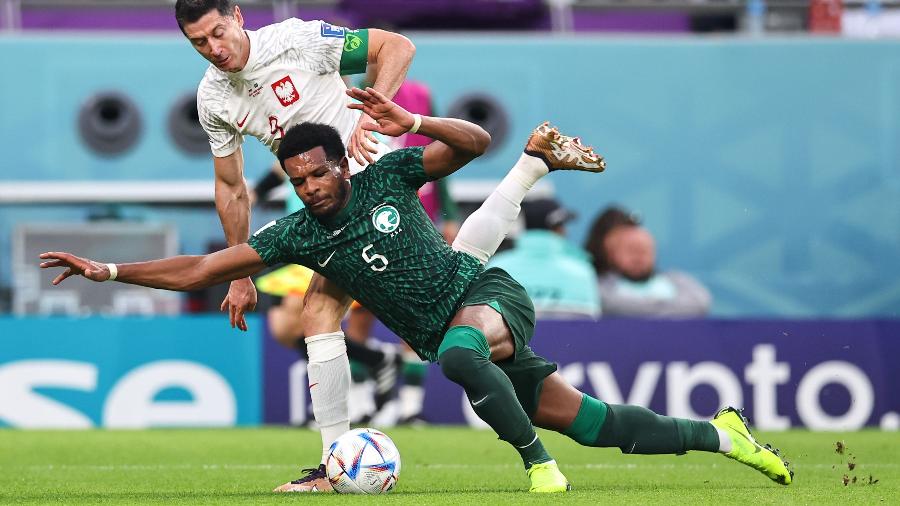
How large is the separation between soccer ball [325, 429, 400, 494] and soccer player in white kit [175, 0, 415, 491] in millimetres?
418

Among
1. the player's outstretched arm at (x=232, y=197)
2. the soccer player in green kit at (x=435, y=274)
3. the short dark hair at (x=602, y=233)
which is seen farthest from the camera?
the short dark hair at (x=602, y=233)

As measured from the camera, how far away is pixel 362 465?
6.39 metres

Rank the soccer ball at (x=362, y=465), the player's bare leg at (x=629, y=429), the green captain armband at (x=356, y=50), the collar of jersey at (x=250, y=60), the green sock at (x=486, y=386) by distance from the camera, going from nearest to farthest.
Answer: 1. the green sock at (x=486, y=386)
2. the soccer ball at (x=362, y=465)
3. the player's bare leg at (x=629, y=429)
4. the collar of jersey at (x=250, y=60)
5. the green captain armband at (x=356, y=50)

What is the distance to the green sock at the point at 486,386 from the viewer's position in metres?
6.07

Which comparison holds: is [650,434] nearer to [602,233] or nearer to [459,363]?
[459,363]

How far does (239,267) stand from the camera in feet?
21.0

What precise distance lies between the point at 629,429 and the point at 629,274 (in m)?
6.10

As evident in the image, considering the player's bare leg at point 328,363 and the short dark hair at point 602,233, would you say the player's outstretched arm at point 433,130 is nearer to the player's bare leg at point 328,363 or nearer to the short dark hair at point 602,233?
the player's bare leg at point 328,363

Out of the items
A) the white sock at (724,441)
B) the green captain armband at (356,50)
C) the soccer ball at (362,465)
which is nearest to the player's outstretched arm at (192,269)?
the soccer ball at (362,465)

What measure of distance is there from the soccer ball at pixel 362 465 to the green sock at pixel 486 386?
499 mm

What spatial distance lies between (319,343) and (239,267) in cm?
66

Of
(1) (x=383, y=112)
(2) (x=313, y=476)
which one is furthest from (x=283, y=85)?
(2) (x=313, y=476)

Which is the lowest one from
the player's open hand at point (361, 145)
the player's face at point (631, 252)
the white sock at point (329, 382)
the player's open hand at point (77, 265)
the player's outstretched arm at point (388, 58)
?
the player's face at point (631, 252)

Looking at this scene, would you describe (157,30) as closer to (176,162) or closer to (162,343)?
(176,162)
